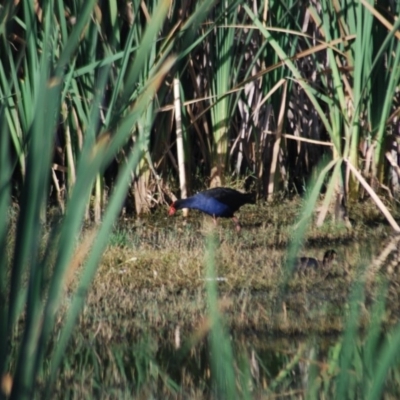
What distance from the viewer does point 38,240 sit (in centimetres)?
214

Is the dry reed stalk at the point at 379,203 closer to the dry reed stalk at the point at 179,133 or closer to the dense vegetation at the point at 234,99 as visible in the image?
the dense vegetation at the point at 234,99

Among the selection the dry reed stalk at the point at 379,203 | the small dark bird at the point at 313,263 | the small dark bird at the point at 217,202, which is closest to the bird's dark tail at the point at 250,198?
the small dark bird at the point at 217,202

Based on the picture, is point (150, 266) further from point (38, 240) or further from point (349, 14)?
point (38, 240)

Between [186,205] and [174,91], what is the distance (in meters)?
0.79

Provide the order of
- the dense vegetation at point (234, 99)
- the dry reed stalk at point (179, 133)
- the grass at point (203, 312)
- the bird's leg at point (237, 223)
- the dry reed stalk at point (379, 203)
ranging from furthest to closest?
1. the dry reed stalk at point (179, 133)
2. the bird's leg at point (237, 223)
3. the dense vegetation at point (234, 99)
4. the dry reed stalk at point (379, 203)
5. the grass at point (203, 312)

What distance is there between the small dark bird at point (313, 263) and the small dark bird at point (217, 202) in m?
1.37

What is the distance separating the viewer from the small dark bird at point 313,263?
5918 mm

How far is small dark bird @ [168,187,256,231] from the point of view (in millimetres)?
7520

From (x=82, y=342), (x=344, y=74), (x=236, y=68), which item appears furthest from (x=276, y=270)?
(x=236, y=68)

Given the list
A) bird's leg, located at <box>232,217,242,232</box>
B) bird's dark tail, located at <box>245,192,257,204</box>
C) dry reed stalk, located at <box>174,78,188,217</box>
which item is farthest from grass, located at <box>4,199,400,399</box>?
dry reed stalk, located at <box>174,78,188,217</box>

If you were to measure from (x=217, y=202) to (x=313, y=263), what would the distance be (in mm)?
1672

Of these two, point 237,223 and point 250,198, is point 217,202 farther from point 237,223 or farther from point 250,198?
point 250,198

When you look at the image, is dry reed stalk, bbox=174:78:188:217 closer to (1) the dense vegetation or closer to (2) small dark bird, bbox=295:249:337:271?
(1) the dense vegetation

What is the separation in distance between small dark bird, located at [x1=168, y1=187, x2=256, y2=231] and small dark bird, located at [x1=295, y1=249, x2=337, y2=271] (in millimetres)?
1370
